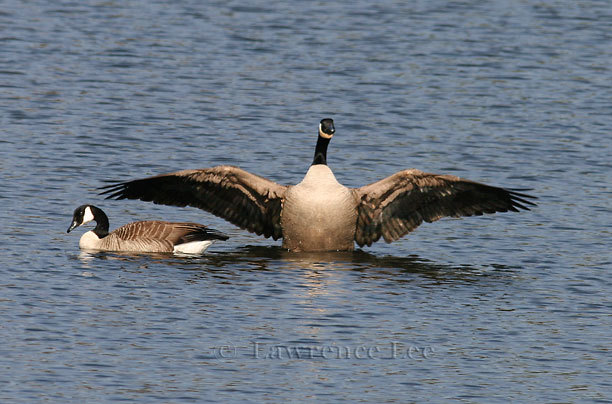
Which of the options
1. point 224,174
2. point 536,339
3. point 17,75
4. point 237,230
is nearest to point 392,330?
point 536,339

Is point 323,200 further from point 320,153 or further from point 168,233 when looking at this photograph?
point 168,233

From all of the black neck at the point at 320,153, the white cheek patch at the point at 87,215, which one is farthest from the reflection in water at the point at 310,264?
the black neck at the point at 320,153

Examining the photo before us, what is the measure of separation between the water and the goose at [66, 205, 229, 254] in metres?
0.26

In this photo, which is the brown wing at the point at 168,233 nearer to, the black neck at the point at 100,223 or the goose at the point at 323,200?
the black neck at the point at 100,223

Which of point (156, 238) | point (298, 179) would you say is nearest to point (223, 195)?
point (156, 238)

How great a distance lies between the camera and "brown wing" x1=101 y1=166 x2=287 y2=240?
20172 mm

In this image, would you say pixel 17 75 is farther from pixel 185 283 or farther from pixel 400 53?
pixel 185 283

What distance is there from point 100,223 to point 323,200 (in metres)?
3.44

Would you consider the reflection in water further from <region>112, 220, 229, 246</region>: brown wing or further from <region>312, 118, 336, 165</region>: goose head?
<region>312, 118, 336, 165</region>: goose head

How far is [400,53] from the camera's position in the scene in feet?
116

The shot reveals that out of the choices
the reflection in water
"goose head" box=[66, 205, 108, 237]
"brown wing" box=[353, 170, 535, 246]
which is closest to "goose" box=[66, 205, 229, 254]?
the reflection in water

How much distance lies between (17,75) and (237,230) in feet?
38.2

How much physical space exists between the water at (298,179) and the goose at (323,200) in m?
0.42

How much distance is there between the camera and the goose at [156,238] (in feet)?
64.0
